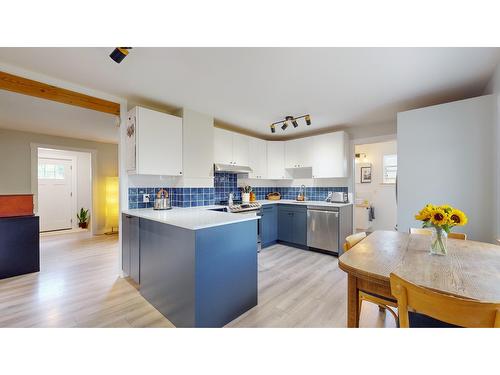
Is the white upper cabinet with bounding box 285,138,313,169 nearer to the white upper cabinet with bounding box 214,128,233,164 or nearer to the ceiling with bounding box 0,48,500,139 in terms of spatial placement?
the ceiling with bounding box 0,48,500,139

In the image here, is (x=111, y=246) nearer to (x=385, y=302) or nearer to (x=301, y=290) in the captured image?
(x=301, y=290)

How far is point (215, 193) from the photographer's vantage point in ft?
12.3

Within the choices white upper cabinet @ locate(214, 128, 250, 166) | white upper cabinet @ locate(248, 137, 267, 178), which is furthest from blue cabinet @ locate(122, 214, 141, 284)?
white upper cabinet @ locate(248, 137, 267, 178)

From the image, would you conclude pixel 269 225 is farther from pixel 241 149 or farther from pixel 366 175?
pixel 366 175

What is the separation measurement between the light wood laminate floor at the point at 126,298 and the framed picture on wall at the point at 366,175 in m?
2.97

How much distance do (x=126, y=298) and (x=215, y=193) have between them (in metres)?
2.00

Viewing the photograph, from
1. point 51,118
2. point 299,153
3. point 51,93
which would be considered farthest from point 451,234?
point 51,118

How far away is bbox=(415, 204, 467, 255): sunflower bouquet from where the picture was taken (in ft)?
4.22

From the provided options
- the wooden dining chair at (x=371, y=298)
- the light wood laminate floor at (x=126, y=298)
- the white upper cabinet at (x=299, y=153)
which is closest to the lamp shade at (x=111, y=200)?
the light wood laminate floor at (x=126, y=298)

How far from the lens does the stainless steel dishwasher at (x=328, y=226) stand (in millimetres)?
3400

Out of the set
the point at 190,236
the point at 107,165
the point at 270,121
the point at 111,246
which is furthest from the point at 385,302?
the point at 107,165

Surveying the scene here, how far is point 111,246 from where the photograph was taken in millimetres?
4191

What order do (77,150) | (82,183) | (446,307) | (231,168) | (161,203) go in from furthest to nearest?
(82,183) < (77,150) < (231,168) < (161,203) < (446,307)
